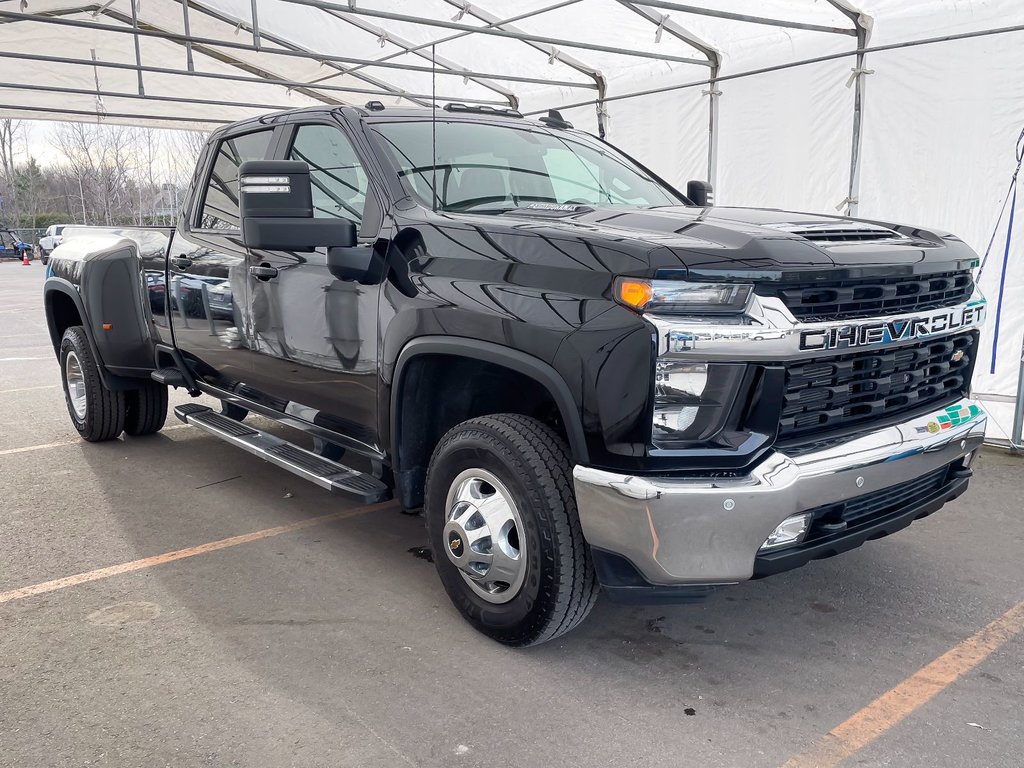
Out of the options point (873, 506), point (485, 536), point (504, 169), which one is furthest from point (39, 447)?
point (873, 506)

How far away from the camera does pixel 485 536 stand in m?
3.03

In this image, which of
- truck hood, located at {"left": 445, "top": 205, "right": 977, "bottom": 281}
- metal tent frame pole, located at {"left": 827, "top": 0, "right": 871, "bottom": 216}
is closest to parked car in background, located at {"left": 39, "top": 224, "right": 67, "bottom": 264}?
truck hood, located at {"left": 445, "top": 205, "right": 977, "bottom": 281}

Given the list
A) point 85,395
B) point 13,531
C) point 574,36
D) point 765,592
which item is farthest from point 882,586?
point 574,36

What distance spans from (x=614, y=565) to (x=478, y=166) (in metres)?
1.86

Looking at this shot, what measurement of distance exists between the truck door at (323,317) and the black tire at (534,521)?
632mm

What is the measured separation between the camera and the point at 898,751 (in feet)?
8.21

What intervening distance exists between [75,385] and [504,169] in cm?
401

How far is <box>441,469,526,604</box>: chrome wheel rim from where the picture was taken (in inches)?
117

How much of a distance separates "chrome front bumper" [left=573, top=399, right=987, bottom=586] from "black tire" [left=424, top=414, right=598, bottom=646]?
0.17 metres

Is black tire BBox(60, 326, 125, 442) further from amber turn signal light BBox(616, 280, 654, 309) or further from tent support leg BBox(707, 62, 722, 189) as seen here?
tent support leg BBox(707, 62, 722, 189)

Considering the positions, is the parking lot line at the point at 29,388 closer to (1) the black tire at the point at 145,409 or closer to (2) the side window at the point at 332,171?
(1) the black tire at the point at 145,409

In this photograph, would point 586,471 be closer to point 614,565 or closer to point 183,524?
point 614,565

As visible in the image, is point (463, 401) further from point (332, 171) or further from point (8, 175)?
point (8, 175)

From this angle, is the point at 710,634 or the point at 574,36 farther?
the point at 574,36
